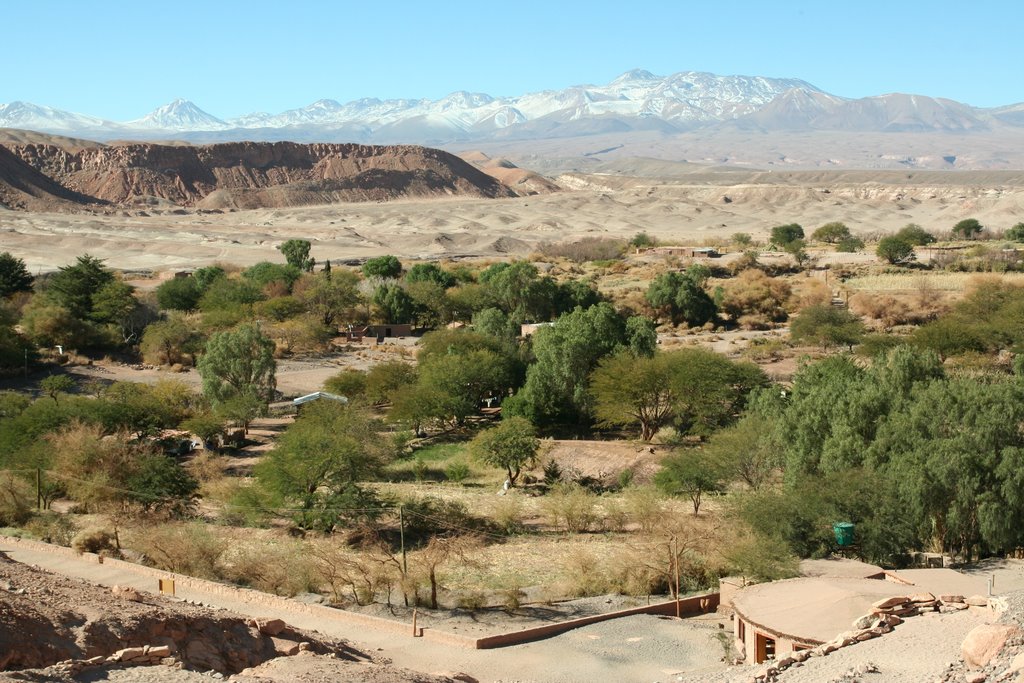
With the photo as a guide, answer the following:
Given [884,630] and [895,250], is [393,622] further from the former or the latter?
[895,250]

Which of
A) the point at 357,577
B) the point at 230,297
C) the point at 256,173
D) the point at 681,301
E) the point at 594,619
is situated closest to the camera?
the point at 594,619

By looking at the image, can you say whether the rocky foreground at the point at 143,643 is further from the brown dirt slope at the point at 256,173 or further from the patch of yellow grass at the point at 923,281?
the brown dirt slope at the point at 256,173

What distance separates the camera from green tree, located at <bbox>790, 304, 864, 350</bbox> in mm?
47344

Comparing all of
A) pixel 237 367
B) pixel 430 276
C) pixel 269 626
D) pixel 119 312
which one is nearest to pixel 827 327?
pixel 237 367

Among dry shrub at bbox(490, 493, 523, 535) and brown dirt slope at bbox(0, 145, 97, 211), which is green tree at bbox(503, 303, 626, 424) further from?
brown dirt slope at bbox(0, 145, 97, 211)

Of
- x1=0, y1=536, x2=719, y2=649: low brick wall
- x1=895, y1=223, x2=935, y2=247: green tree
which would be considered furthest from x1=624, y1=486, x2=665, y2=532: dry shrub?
x1=895, y1=223, x2=935, y2=247: green tree

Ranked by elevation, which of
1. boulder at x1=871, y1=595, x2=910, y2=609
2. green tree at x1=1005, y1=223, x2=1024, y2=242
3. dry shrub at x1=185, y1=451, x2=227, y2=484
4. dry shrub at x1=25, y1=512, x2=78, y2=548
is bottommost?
dry shrub at x1=185, y1=451, x2=227, y2=484

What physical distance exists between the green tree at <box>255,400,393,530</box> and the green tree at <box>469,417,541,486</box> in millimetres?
2880

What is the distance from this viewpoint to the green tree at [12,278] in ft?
196

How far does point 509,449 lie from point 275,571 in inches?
406

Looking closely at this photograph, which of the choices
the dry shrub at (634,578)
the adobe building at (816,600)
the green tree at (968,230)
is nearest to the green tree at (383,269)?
the green tree at (968,230)

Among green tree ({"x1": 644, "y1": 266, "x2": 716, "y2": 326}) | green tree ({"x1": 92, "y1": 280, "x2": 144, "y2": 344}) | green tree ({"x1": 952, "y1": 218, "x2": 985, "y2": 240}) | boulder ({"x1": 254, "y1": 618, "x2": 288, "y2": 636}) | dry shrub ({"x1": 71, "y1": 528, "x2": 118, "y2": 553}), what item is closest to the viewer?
boulder ({"x1": 254, "y1": 618, "x2": 288, "y2": 636})

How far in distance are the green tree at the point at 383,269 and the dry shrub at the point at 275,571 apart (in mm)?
44898

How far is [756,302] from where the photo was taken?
58.8 meters
